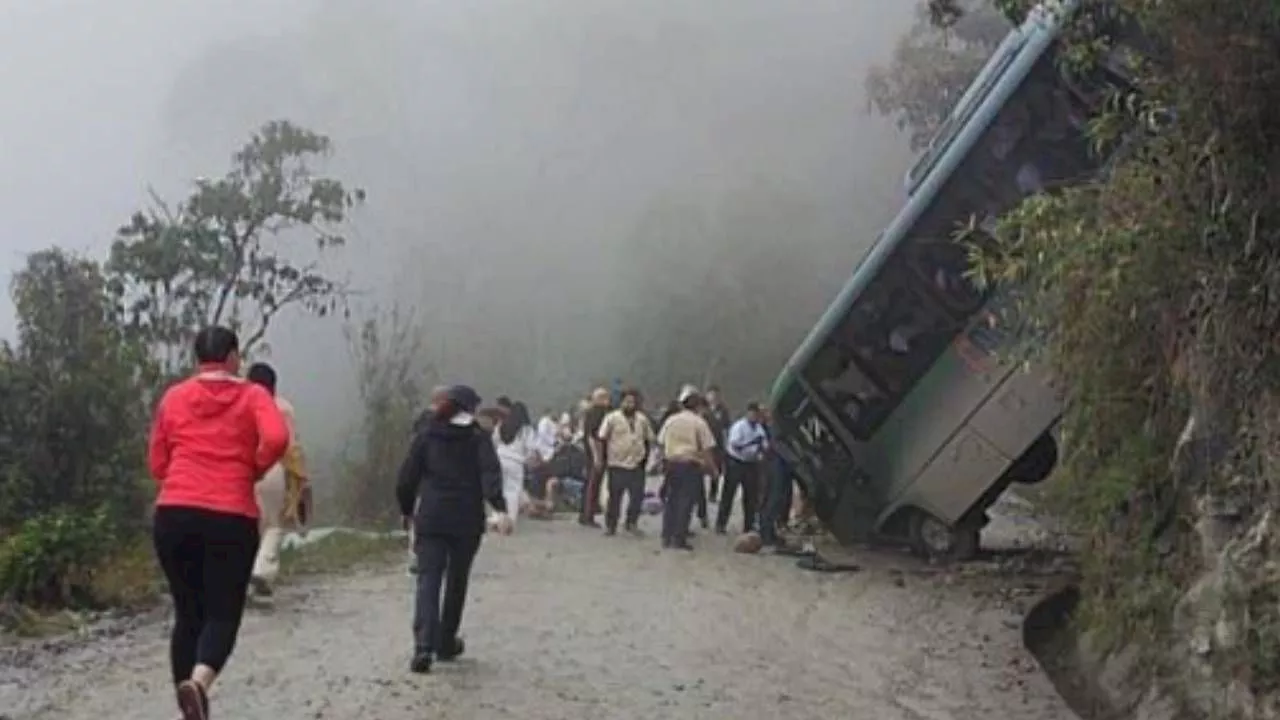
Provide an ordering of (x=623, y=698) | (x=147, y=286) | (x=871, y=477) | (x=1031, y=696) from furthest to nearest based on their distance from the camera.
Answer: (x=147, y=286), (x=871, y=477), (x=1031, y=696), (x=623, y=698)

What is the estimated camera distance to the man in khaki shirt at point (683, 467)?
1728 cm

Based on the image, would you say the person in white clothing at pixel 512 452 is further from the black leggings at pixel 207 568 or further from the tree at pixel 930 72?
the tree at pixel 930 72

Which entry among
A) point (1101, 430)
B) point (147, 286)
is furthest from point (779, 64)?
point (1101, 430)

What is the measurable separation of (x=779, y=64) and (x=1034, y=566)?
53.5 m

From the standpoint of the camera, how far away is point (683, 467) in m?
17.3

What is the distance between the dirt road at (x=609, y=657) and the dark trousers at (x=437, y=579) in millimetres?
248

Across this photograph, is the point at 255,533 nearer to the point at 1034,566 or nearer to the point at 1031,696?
the point at 1031,696

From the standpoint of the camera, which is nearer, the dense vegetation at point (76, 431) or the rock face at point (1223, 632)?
the rock face at point (1223, 632)

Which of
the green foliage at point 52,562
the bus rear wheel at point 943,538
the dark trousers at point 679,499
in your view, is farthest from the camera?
the dark trousers at point 679,499

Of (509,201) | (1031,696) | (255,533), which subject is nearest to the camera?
(255,533)

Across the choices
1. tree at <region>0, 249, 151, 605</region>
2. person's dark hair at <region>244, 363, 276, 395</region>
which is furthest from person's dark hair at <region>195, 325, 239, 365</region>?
tree at <region>0, 249, 151, 605</region>

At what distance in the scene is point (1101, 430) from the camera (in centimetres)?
966

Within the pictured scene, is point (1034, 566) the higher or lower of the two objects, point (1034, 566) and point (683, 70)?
the lower

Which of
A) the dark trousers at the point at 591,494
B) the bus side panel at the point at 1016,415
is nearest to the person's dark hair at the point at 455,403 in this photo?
the bus side panel at the point at 1016,415
